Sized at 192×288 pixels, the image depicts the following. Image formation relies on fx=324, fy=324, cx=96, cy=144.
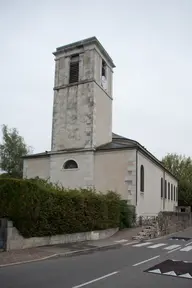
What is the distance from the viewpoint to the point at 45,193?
15016mm

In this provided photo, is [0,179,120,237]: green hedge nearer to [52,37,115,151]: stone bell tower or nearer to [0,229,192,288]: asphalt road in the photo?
[0,229,192,288]: asphalt road

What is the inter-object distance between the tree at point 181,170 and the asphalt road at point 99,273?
4282 cm

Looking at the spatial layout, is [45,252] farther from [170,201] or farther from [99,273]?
[170,201]

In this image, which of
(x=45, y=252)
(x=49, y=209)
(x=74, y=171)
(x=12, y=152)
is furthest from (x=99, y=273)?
(x=12, y=152)

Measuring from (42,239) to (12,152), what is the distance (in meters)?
29.1

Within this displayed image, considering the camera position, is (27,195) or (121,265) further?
(27,195)

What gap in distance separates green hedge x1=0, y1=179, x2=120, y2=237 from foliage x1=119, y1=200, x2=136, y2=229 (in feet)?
8.04

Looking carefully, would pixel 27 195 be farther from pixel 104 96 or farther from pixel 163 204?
pixel 163 204

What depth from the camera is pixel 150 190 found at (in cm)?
3084

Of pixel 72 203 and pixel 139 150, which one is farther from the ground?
pixel 139 150

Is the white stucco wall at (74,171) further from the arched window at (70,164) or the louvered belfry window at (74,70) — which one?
the louvered belfry window at (74,70)

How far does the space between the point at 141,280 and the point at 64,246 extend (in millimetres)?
7470

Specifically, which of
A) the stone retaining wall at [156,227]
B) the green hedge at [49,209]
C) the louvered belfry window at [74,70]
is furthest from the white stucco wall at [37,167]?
the green hedge at [49,209]

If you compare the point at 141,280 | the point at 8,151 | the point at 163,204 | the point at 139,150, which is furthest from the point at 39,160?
the point at 141,280
